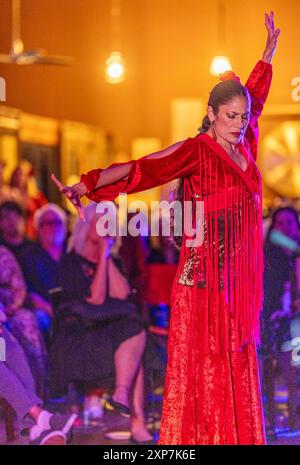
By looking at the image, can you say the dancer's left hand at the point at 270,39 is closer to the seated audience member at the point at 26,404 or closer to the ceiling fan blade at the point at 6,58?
the seated audience member at the point at 26,404

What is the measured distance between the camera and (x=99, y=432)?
17.8ft

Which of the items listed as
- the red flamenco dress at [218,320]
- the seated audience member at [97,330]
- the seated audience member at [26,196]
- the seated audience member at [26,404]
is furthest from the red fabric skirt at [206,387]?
the seated audience member at [26,196]

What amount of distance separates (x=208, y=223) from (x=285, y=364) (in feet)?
7.02

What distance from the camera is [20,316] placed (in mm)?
5371

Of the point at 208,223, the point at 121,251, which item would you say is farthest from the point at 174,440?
the point at 121,251

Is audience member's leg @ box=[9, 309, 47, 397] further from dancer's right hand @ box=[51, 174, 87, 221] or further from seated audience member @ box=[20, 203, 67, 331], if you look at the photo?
dancer's right hand @ box=[51, 174, 87, 221]

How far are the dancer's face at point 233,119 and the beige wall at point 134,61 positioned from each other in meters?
5.38

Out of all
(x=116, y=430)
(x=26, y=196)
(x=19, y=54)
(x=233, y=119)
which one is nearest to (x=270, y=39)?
(x=233, y=119)

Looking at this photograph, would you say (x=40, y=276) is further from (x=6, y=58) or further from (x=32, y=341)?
(x=6, y=58)

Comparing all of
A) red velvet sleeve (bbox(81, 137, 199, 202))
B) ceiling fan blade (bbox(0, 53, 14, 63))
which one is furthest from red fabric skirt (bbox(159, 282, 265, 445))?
ceiling fan blade (bbox(0, 53, 14, 63))

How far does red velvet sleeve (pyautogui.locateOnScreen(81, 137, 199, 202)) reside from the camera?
11.5 ft

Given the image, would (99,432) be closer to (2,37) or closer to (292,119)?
(2,37)

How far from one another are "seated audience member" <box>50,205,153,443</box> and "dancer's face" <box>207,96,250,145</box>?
2.09m
